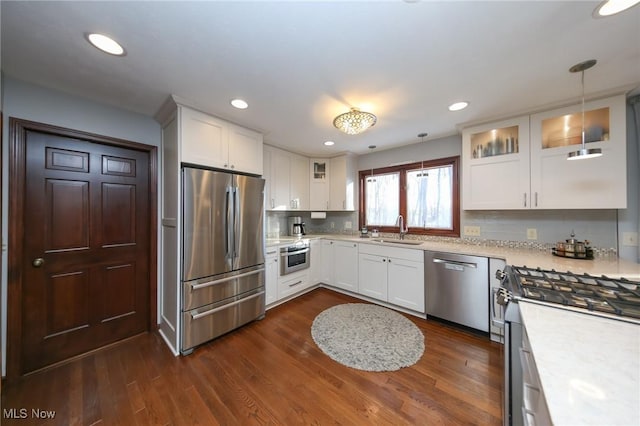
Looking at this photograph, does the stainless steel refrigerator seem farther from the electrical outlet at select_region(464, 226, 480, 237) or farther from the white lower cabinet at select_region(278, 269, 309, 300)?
the electrical outlet at select_region(464, 226, 480, 237)

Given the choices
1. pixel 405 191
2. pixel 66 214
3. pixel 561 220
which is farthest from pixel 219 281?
pixel 561 220

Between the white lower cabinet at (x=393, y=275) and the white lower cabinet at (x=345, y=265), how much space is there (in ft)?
0.30

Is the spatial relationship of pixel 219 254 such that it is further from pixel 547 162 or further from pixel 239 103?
pixel 547 162

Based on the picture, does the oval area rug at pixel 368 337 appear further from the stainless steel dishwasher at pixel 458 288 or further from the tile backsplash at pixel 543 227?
the tile backsplash at pixel 543 227

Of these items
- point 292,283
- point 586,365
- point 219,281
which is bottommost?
point 292,283

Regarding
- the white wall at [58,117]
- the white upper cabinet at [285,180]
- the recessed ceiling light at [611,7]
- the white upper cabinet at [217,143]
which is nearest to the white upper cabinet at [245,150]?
the white upper cabinet at [217,143]

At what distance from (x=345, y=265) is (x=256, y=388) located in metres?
2.02

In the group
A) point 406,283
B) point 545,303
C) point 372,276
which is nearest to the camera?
point 545,303

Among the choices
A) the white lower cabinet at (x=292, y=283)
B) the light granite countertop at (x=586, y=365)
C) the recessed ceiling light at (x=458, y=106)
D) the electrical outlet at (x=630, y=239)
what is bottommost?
the white lower cabinet at (x=292, y=283)

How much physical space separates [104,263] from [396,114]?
335cm

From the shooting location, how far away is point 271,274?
2.88m

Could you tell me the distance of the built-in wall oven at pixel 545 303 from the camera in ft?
3.03

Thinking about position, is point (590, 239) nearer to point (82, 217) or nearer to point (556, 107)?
point (556, 107)

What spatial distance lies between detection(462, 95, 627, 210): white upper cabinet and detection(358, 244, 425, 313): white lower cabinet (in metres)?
0.96
